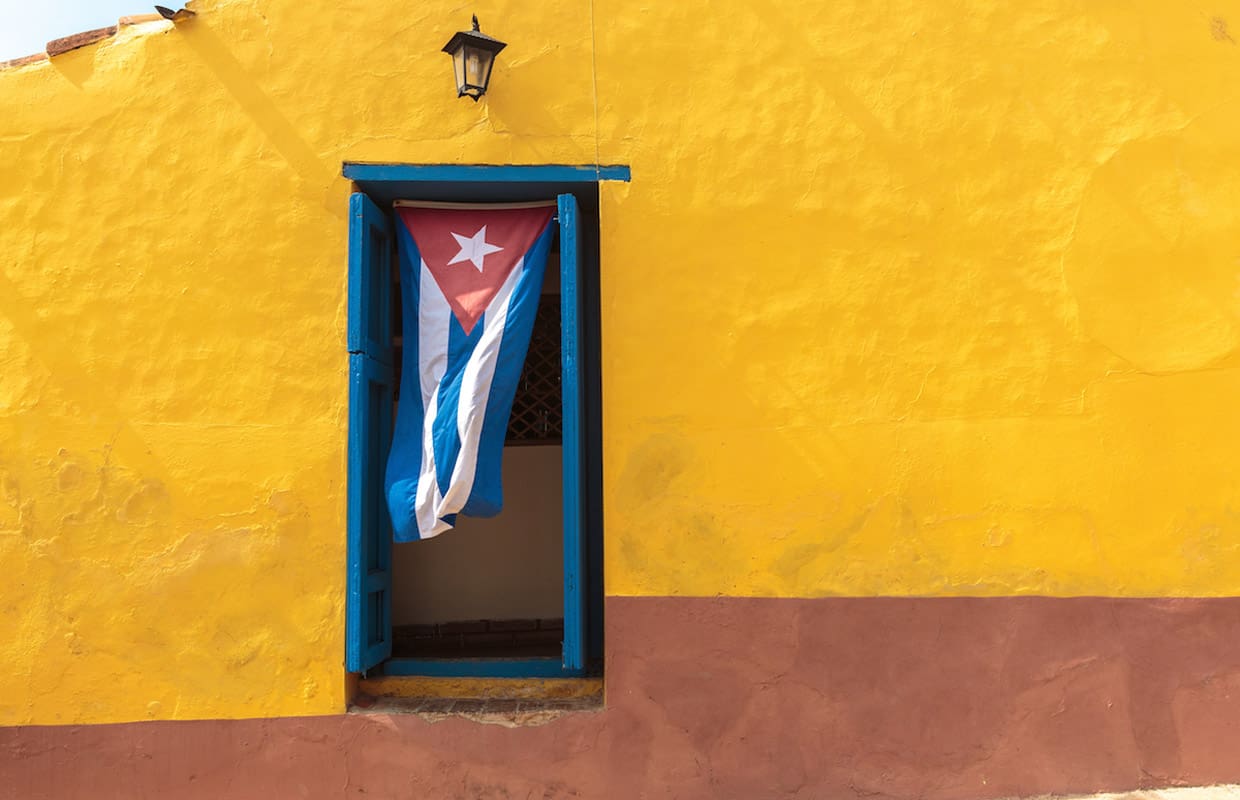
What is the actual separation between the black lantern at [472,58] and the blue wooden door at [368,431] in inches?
27.9

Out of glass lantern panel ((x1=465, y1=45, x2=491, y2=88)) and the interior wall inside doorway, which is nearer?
glass lantern panel ((x1=465, y1=45, x2=491, y2=88))

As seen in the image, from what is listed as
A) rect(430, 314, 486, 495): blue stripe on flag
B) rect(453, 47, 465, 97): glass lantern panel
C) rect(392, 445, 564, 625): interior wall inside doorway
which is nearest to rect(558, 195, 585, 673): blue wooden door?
rect(430, 314, 486, 495): blue stripe on flag

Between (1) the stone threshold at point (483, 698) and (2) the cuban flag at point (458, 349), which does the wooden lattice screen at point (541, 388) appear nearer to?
(2) the cuban flag at point (458, 349)

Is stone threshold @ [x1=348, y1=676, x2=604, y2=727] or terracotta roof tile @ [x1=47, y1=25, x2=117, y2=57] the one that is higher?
terracotta roof tile @ [x1=47, y1=25, x2=117, y2=57]

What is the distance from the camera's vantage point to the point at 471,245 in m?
4.66

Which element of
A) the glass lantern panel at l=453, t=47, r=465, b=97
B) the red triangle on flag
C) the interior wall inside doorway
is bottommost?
the interior wall inside doorway

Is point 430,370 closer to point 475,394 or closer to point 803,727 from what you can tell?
point 475,394

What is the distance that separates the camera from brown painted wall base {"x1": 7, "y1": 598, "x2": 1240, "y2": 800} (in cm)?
424

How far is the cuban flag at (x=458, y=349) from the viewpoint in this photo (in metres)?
4.36

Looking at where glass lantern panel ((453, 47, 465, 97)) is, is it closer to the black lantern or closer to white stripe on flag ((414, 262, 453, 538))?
the black lantern

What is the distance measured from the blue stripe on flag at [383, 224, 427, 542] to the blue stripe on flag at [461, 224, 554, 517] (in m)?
0.28

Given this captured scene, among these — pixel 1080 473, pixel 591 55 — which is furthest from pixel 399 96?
pixel 1080 473

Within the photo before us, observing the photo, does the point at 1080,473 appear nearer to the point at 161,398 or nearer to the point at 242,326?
the point at 242,326

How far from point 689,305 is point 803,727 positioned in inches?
78.1
